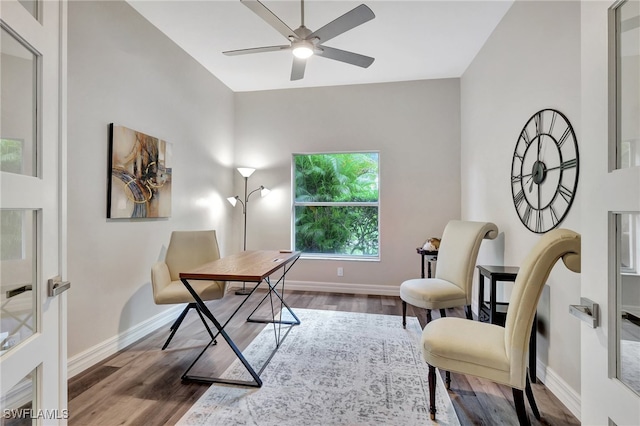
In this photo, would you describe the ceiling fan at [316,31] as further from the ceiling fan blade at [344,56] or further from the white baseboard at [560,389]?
the white baseboard at [560,389]

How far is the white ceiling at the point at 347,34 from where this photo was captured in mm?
2518

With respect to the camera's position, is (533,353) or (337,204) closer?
(533,353)

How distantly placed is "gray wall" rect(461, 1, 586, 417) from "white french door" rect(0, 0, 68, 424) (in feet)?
7.93

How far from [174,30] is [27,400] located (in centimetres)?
323

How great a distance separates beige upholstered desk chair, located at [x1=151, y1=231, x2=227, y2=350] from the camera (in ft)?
7.90

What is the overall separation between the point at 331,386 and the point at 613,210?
5.97ft

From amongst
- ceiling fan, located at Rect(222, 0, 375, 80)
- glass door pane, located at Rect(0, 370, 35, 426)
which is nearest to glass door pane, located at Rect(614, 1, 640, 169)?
ceiling fan, located at Rect(222, 0, 375, 80)

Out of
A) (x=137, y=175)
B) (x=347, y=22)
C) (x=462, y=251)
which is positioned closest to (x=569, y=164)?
(x=462, y=251)

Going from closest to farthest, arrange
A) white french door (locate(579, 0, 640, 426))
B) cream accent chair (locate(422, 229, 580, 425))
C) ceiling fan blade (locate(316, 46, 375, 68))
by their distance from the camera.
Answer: white french door (locate(579, 0, 640, 426)) → cream accent chair (locate(422, 229, 580, 425)) → ceiling fan blade (locate(316, 46, 375, 68))

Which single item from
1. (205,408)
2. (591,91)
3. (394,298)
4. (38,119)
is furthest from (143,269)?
(591,91)

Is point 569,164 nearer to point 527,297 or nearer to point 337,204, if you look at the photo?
point 527,297

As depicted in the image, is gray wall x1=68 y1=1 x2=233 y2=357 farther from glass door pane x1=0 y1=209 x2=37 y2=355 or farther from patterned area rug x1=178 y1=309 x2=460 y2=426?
glass door pane x1=0 y1=209 x2=37 y2=355

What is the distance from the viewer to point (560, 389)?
1802mm

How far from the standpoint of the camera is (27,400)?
816 mm
